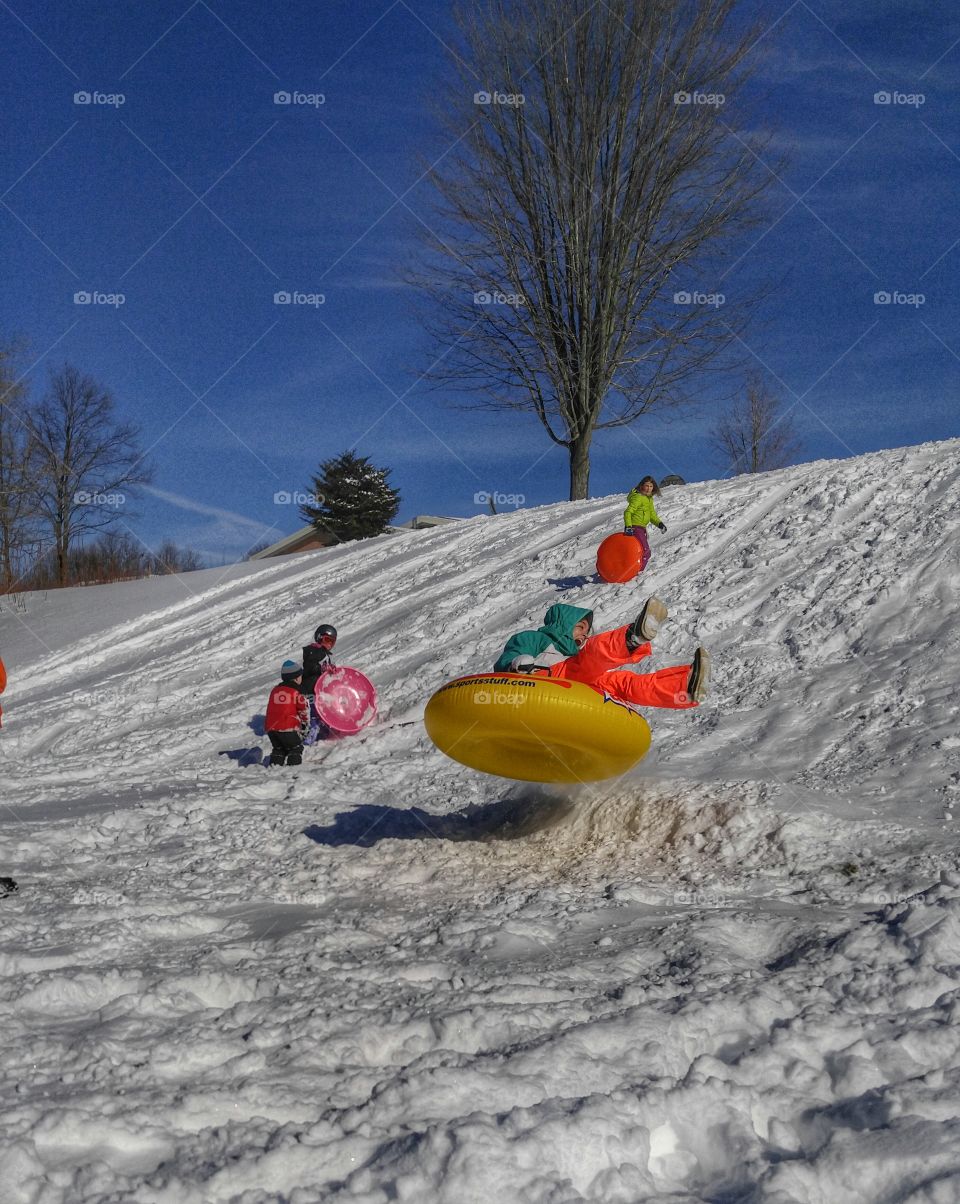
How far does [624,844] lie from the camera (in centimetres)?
609

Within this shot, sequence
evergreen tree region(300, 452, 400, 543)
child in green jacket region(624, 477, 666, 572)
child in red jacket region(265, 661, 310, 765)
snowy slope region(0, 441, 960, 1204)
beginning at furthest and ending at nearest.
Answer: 1. evergreen tree region(300, 452, 400, 543)
2. child in green jacket region(624, 477, 666, 572)
3. child in red jacket region(265, 661, 310, 765)
4. snowy slope region(0, 441, 960, 1204)

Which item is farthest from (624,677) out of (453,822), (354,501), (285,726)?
(354,501)

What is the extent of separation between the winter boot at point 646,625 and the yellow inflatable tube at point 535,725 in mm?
370

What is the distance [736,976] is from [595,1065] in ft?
2.90

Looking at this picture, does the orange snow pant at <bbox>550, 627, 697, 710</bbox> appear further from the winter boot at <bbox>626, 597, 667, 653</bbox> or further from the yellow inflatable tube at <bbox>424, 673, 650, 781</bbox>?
the yellow inflatable tube at <bbox>424, 673, 650, 781</bbox>

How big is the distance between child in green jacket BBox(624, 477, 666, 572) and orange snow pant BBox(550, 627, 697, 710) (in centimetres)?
580

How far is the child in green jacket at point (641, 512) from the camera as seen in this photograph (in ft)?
39.8

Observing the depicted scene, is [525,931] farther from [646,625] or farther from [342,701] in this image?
[342,701]

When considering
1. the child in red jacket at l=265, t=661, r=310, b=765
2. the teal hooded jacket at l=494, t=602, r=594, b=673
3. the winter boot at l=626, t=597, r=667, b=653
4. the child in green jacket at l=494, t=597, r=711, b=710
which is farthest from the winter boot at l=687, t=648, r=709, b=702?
the child in red jacket at l=265, t=661, r=310, b=765

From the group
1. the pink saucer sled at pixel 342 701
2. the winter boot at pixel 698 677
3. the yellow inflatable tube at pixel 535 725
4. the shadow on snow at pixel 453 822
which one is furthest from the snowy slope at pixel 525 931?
the winter boot at pixel 698 677

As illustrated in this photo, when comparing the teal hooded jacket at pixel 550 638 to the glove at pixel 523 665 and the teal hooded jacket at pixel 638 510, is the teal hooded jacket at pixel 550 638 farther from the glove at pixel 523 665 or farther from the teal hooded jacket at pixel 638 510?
the teal hooded jacket at pixel 638 510

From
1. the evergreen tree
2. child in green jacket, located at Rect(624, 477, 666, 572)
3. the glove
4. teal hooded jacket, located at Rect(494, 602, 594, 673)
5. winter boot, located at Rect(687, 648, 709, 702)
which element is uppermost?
the evergreen tree

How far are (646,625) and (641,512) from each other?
22.0 feet

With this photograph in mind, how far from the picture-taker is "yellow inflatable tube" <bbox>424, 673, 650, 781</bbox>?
18.6 ft
